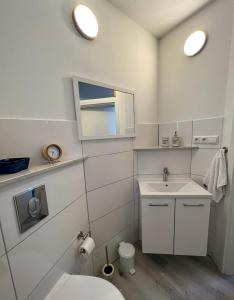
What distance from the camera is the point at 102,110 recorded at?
1306mm

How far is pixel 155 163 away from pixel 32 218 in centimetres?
127

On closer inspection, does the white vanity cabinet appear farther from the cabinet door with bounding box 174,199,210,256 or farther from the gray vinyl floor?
the gray vinyl floor

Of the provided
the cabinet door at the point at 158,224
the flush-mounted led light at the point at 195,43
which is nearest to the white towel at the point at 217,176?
the cabinet door at the point at 158,224

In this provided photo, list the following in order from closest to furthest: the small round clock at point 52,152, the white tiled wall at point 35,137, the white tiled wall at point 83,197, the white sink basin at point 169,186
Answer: the white tiled wall at point 83,197, the white tiled wall at point 35,137, the small round clock at point 52,152, the white sink basin at point 169,186

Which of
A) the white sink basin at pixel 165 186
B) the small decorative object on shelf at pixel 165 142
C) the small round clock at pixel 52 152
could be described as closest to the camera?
the small round clock at pixel 52 152

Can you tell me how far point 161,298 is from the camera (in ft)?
3.95

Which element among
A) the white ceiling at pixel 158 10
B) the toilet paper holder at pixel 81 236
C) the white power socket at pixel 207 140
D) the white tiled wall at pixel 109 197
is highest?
the white ceiling at pixel 158 10

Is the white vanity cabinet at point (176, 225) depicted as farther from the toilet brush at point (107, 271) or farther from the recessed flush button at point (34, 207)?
the recessed flush button at point (34, 207)

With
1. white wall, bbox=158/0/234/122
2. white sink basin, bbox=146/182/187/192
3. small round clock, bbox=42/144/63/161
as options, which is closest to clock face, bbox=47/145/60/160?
small round clock, bbox=42/144/63/161

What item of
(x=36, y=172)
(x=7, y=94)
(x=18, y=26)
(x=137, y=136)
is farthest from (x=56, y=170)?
(x=137, y=136)

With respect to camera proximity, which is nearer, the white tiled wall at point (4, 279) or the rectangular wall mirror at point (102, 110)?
the white tiled wall at point (4, 279)

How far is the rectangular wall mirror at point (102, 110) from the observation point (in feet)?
3.77

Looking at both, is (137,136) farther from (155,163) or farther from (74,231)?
(74,231)

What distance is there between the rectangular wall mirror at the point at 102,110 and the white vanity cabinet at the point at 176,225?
0.72 meters
